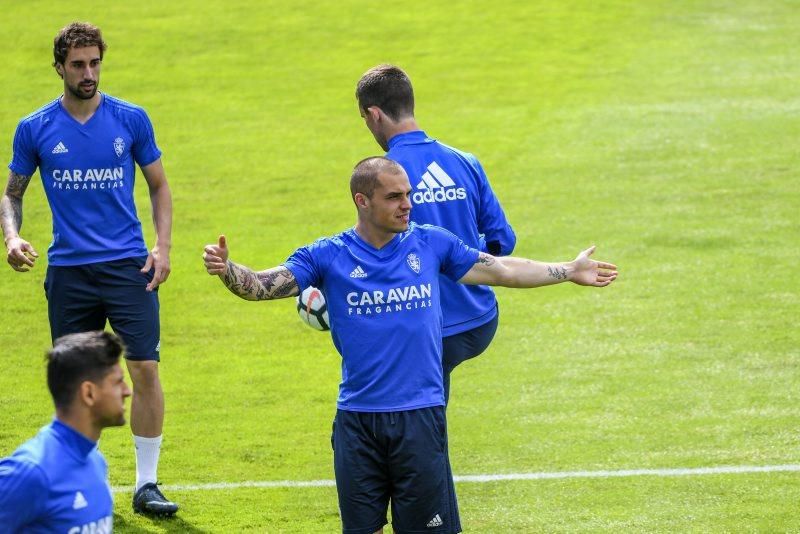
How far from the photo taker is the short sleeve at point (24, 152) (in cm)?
817

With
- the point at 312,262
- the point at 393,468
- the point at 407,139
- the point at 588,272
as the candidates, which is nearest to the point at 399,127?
the point at 407,139

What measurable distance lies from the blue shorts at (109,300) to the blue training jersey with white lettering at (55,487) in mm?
3459

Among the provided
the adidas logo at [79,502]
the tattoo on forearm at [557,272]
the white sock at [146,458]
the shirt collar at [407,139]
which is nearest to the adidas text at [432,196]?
the shirt collar at [407,139]

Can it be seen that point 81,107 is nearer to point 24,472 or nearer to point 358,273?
point 358,273

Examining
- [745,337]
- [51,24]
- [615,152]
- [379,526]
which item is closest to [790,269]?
[745,337]

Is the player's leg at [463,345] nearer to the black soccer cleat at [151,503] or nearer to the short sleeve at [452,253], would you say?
the short sleeve at [452,253]

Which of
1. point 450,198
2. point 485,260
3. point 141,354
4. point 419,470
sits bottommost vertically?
point 419,470

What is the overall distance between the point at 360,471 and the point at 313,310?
253 centimetres

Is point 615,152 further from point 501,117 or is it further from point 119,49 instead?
point 119,49

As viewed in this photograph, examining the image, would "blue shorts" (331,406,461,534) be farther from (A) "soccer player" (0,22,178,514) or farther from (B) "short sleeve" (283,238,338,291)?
(A) "soccer player" (0,22,178,514)

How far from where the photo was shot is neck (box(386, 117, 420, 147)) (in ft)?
23.5

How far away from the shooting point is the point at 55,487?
15.3 feet

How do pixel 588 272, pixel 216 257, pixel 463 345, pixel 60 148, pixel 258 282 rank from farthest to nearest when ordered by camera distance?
1. pixel 60 148
2. pixel 463 345
3. pixel 588 272
4. pixel 258 282
5. pixel 216 257

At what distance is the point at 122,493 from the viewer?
888 cm
